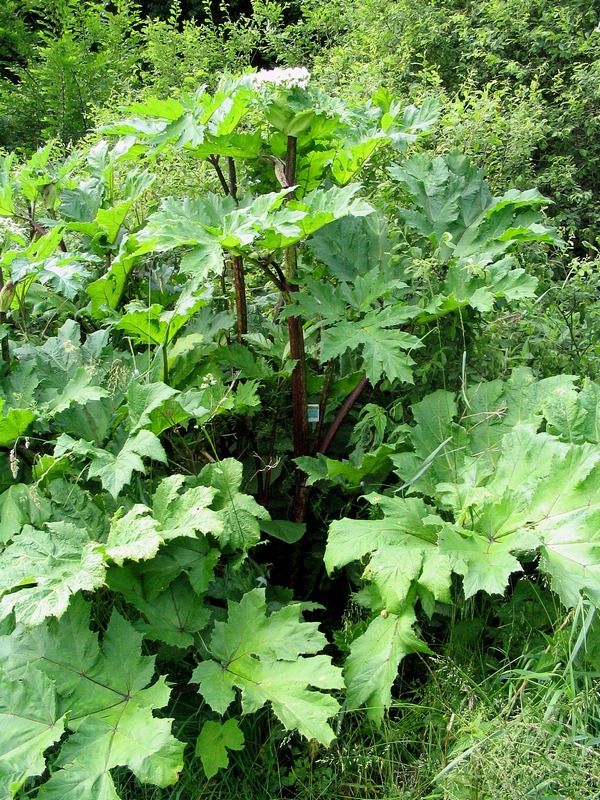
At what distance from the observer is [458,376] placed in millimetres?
2381

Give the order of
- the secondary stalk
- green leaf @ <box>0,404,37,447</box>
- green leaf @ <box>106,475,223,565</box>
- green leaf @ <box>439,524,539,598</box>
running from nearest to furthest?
green leaf @ <box>439,524,539,598</box>, green leaf @ <box>106,475,223,565</box>, green leaf @ <box>0,404,37,447</box>, the secondary stalk

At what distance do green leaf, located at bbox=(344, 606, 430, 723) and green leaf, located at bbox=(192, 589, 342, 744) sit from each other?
0.11 meters

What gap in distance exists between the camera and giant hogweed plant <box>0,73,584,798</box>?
169 centimetres

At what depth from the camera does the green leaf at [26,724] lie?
1591 millimetres

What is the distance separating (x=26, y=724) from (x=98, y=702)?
6.5 inches

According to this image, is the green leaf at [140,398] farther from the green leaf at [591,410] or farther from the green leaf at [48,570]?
the green leaf at [591,410]

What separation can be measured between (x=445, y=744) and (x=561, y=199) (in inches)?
121

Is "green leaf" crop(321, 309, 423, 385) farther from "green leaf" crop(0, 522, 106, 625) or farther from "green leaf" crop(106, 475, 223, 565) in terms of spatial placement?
"green leaf" crop(0, 522, 106, 625)

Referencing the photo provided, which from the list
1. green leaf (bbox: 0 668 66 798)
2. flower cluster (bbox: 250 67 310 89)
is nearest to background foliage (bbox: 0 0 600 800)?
green leaf (bbox: 0 668 66 798)

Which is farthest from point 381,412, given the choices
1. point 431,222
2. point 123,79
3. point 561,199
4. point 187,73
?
point 123,79

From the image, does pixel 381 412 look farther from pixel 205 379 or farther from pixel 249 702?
pixel 249 702

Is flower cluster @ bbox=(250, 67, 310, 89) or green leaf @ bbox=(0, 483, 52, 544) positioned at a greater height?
flower cluster @ bbox=(250, 67, 310, 89)

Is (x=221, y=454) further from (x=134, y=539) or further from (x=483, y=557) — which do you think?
(x=483, y=557)

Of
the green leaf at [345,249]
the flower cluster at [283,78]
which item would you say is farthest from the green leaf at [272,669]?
the flower cluster at [283,78]
